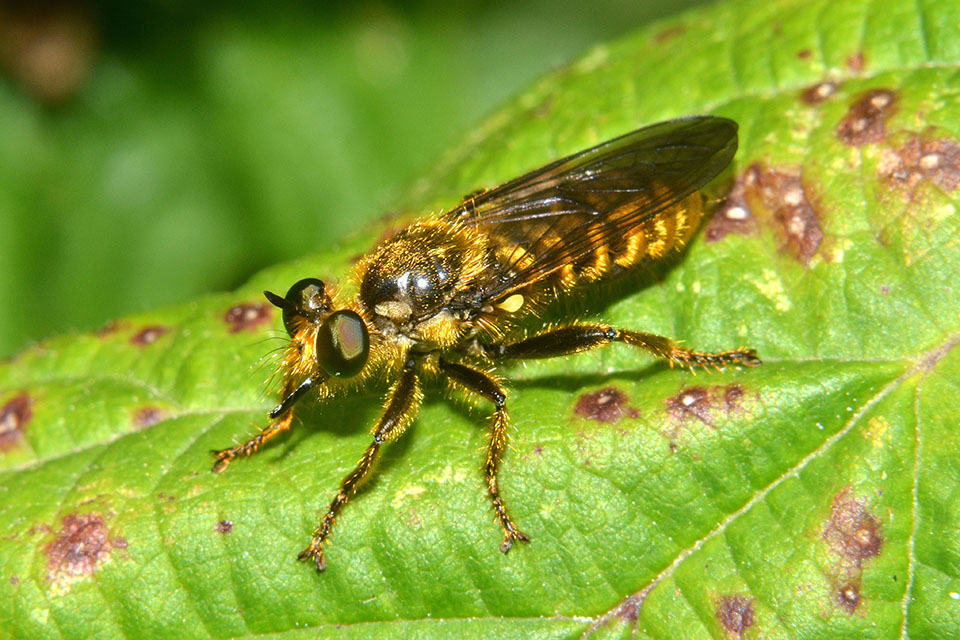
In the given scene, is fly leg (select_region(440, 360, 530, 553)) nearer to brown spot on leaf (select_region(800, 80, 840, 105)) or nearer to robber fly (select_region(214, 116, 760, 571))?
robber fly (select_region(214, 116, 760, 571))

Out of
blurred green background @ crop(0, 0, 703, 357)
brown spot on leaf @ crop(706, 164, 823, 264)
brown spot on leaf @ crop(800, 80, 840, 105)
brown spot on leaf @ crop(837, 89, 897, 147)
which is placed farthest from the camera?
blurred green background @ crop(0, 0, 703, 357)

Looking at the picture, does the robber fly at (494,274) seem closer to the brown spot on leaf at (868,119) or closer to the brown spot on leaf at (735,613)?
the brown spot on leaf at (868,119)

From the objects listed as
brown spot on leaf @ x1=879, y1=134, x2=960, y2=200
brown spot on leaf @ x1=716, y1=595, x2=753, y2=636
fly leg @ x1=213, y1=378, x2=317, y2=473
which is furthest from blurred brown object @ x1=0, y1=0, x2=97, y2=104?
brown spot on leaf @ x1=716, y1=595, x2=753, y2=636

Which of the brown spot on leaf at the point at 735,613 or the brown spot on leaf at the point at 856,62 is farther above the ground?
the brown spot on leaf at the point at 856,62

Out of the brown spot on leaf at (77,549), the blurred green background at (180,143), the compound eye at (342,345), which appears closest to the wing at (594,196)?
the compound eye at (342,345)

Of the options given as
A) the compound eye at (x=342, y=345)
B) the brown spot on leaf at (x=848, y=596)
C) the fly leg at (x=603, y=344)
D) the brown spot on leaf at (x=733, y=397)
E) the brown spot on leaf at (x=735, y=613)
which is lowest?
the brown spot on leaf at (x=848, y=596)

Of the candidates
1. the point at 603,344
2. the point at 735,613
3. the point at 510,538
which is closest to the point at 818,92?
the point at 603,344
